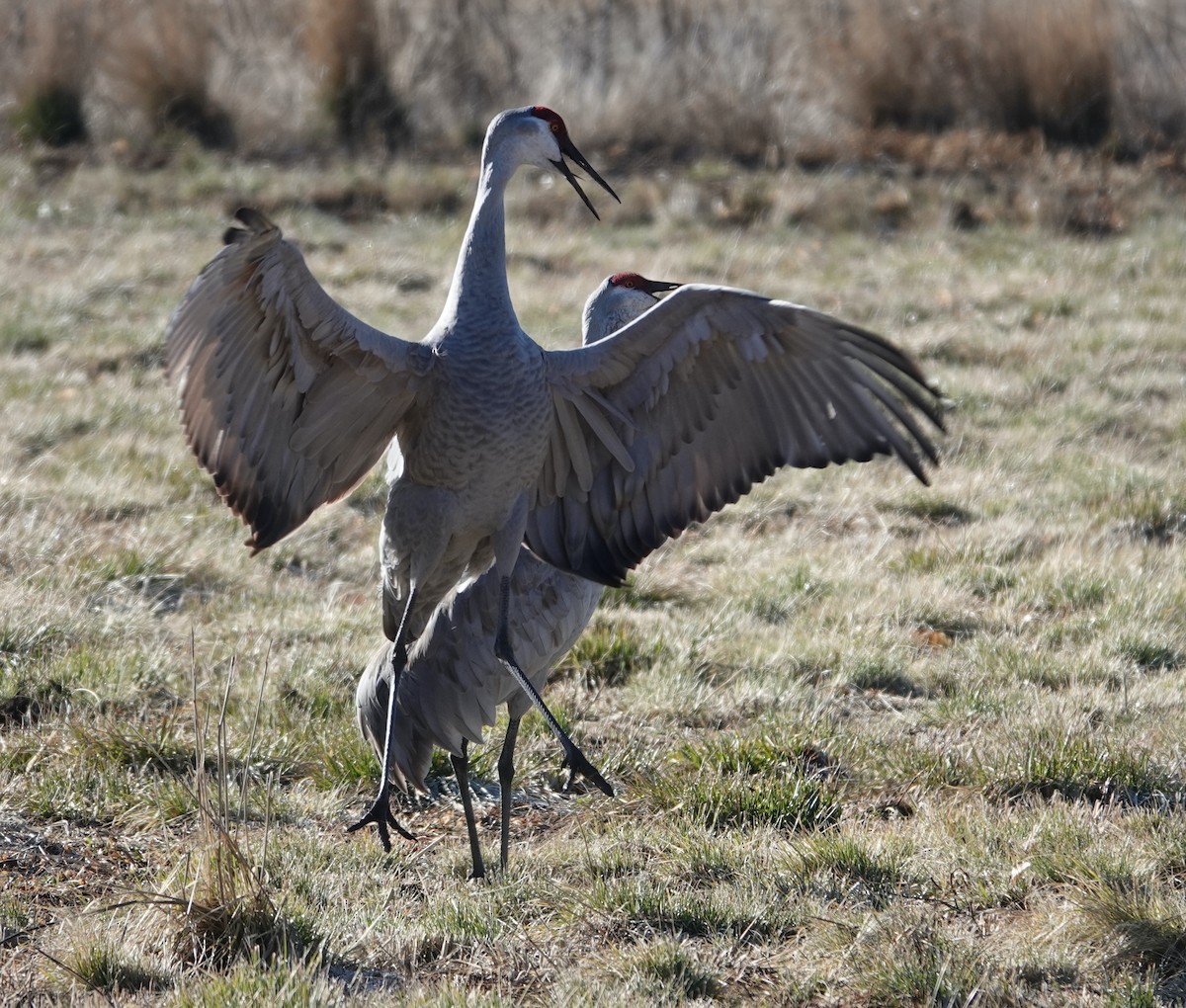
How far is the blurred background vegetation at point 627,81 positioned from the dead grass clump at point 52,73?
0.02 meters

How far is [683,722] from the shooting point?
15.9 ft

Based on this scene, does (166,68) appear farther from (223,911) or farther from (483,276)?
(223,911)

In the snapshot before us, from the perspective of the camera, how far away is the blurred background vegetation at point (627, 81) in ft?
39.2

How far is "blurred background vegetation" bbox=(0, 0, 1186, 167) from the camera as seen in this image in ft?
39.2

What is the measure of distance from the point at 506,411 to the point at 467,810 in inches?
43.1

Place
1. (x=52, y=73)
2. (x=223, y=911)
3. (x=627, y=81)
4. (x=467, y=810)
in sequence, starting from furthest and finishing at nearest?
(x=627, y=81) < (x=52, y=73) < (x=467, y=810) < (x=223, y=911)

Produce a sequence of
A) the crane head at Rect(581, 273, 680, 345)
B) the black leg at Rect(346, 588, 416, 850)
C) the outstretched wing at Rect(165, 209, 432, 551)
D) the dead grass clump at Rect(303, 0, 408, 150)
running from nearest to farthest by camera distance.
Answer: the outstretched wing at Rect(165, 209, 432, 551)
the black leg at Rect(346, 588, 416, 850)
the crane head at Rect(581, 273, 680, 345)
the dead grass clump at Rect(303, 0, 408, 150)

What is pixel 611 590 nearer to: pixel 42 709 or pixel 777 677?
pixel 777 677

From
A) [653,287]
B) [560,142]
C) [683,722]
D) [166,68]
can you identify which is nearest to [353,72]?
[166,68]

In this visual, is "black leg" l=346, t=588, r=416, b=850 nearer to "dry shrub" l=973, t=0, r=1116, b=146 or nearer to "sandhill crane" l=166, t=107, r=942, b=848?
"sandhill crane" l=166, t=107, r=942, b=848

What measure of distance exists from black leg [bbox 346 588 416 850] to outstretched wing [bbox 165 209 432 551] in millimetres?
412

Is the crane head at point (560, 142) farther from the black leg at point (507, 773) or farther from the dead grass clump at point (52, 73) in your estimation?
the dead grass clump at point (52, 73)

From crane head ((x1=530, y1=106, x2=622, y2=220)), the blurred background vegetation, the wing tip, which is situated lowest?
the wing tip

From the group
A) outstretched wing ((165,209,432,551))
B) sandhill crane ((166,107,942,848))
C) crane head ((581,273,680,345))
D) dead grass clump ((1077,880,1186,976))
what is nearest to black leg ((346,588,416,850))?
sandhill crane ((166,107,942,848))
